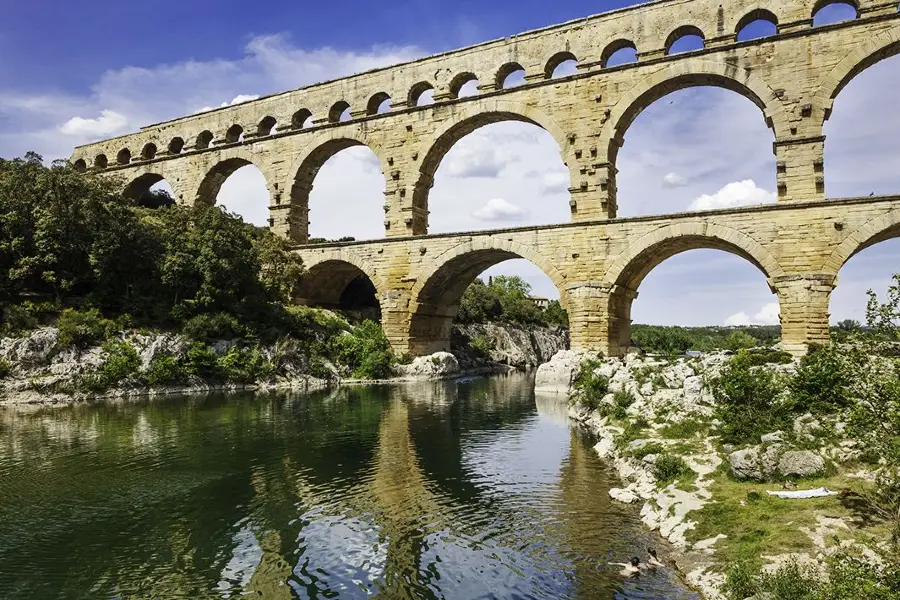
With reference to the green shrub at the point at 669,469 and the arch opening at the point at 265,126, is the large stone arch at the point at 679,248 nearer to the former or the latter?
the green shrub at the point at 669,469

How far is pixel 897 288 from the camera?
7652 millimetres

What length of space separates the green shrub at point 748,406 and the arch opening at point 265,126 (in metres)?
31.2

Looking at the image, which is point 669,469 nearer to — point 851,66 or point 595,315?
point 595,315

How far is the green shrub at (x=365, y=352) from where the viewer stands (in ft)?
102

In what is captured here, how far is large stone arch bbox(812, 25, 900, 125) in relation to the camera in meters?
23.0

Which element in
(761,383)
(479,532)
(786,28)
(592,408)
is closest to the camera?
(479,532)

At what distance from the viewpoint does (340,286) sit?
125 ft

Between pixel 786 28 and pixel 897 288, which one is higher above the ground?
pixel 786 28

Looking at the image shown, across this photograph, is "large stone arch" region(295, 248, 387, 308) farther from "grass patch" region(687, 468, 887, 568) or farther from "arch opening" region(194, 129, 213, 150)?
"grass patch" region(687, 468, 887, 568)

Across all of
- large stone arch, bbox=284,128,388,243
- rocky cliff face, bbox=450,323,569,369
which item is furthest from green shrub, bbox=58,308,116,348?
rocky cliff face, bbox=450,323,569,369

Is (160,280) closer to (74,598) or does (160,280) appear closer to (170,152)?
(170,152)

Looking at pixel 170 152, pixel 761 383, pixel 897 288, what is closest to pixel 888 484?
pixel 897 288

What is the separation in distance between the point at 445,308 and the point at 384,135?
9.59 meters

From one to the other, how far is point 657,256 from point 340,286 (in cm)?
1898
